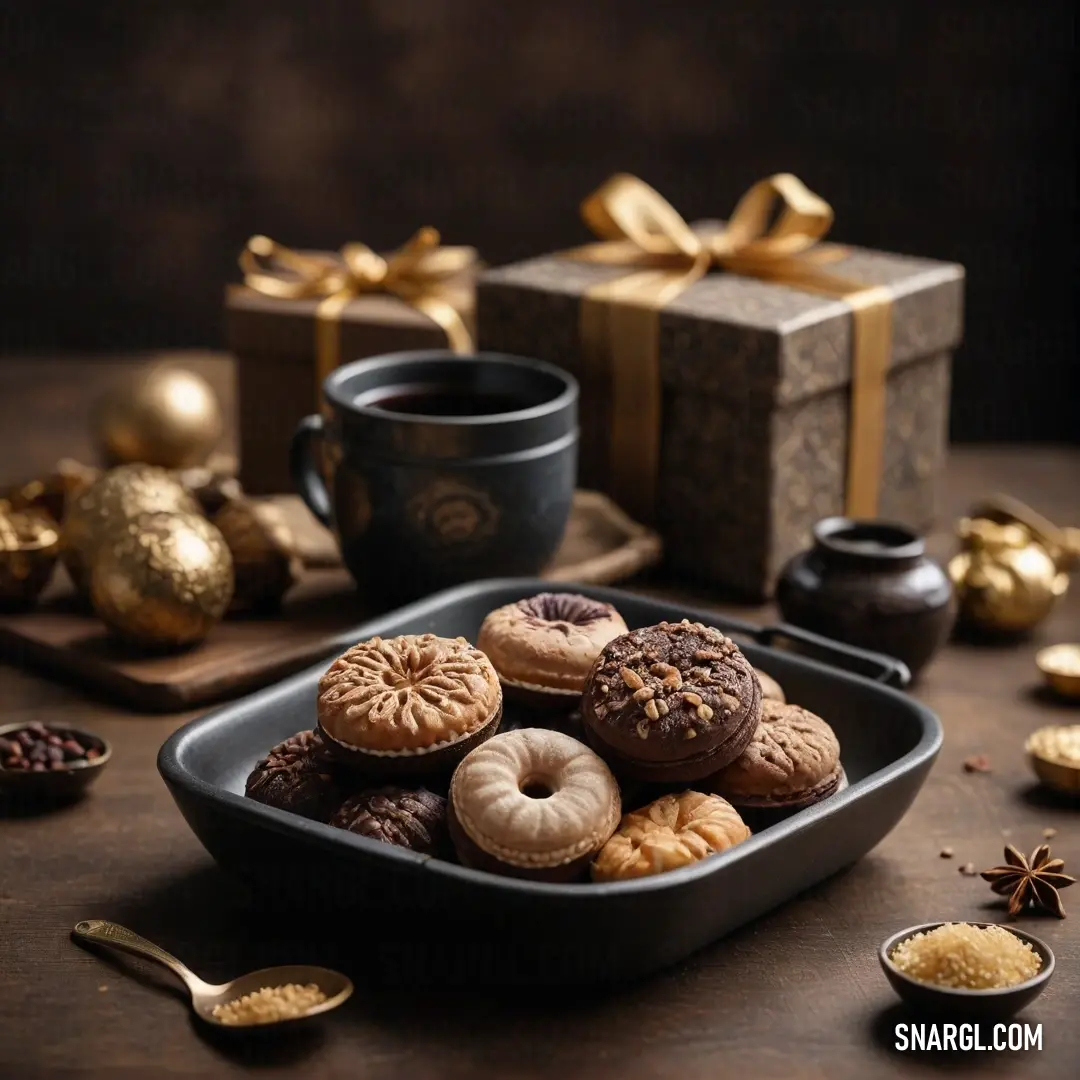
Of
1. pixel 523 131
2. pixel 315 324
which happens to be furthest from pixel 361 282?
pixel 523 131

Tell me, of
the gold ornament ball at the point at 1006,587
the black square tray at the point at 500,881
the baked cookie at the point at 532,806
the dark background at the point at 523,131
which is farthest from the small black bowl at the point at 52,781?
the dark background at the point at 523,131

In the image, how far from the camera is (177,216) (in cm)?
245

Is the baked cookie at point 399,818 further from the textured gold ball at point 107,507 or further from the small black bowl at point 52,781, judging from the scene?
the textured gold ball at point 107,507

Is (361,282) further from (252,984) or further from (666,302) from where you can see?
(252,984)

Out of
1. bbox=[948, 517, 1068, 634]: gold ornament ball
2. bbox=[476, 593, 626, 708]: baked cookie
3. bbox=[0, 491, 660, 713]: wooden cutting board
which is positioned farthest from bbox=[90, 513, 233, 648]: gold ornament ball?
bbox=[948, 517, 1068, 634]: gold ornament ball

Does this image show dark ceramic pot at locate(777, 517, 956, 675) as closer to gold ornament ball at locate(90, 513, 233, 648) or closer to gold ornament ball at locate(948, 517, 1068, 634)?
gold ornament ball at locate(948, 517, 1068, 634)

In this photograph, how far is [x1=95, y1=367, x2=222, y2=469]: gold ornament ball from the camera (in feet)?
5.86

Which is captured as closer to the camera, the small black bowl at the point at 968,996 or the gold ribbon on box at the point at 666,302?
the small black bowl at the point at 968,996

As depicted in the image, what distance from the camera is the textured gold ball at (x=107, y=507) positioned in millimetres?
1425

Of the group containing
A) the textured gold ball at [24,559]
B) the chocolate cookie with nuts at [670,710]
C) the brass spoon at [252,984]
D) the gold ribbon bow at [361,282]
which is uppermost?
the gold ribbon bow at [361,282]

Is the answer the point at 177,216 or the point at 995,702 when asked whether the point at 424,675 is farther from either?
the point at 177,216

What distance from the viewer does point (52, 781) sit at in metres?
1.20

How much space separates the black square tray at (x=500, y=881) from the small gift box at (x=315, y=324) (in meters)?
0.65

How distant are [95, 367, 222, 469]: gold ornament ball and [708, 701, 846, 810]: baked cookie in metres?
0.93
